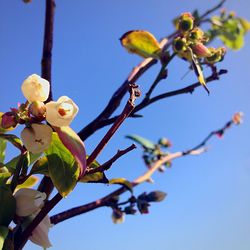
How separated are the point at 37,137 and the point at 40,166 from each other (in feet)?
0.30

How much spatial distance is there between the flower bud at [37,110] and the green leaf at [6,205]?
0.10 metres

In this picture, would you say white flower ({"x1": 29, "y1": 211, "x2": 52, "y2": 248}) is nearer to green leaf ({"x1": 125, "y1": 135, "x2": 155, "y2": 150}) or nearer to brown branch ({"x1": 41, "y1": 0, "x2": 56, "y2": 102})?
brown branch ({"x1": 41, "y1": 0, "x2": 56, "y2": 102})

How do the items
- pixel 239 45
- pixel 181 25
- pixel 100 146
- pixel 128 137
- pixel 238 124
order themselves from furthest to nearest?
pixel 238 124 → pixel 239 45 → pixel 128 137 → pixel 181 25 → pixel 100 146

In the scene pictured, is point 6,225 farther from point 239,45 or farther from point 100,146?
point 239,45

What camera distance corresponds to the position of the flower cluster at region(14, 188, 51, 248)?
48 centimetres

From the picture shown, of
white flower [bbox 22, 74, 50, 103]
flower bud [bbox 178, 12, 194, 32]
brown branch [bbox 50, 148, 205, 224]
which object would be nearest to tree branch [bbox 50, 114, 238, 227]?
brown branch [bbox 50, 148, 205, 224]

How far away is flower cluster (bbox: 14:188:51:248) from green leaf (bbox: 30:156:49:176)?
0.03 m

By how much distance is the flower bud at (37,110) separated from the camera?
45cm

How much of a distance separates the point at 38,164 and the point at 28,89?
117 mm

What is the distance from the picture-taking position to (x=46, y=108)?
0.46 m

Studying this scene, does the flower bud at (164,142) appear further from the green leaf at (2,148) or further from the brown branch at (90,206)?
the green leaf at (2,148)

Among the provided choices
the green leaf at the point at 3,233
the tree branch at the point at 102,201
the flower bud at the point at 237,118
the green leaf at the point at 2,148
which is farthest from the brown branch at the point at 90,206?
the flower bud at the point at 237,118

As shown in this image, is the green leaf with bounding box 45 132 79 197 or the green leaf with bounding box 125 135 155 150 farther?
the green leaf with bounding box 125 135 155 150

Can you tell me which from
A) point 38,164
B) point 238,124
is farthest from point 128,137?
point 238,124
